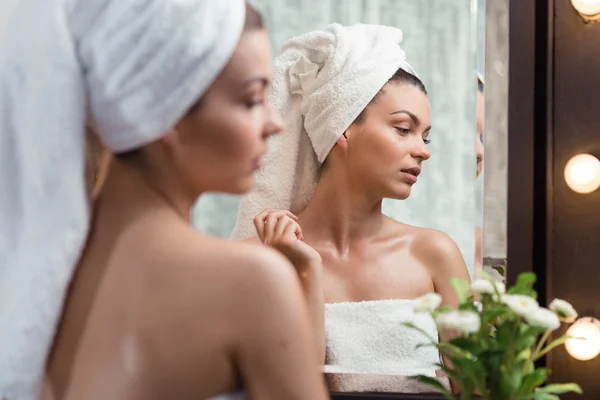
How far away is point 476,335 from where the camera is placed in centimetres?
86

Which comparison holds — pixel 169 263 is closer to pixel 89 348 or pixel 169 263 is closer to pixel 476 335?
pixel 89 348

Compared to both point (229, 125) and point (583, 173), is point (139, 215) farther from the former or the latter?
point (583, 173)

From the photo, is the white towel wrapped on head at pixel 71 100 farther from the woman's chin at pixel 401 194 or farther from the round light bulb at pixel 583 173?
the round light bulb at pixel 583 173

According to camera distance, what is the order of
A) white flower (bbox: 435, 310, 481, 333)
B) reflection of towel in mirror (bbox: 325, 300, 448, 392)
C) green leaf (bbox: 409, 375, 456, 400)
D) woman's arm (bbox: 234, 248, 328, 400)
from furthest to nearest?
reflection of towel in mirror (bbox: 325, 300, 448, 392)
green leaf (bbox: 409, 375, 456, 400)
white flower (bbox: 435, 310, 481, 333)
woman's arm (bbox: 234, 248, 328, 400)

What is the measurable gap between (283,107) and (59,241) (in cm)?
58

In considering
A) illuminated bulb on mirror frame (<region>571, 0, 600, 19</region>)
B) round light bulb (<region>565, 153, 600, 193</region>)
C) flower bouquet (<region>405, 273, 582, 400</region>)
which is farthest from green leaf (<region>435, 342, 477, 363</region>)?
illuminated bulb on mirror frame (<region>571, 0, 600, 19</region>)

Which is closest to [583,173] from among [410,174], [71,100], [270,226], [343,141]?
[410,174]

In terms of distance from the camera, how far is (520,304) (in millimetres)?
840

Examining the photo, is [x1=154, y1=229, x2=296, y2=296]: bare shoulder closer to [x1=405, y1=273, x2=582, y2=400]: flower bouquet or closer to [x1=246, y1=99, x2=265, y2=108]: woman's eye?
[x1=246, y1=99, x2=265, y2=108]: woman's eye

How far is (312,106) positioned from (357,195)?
0.15 metres

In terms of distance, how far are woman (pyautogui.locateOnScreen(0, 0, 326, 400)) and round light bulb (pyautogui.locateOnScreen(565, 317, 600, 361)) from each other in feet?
2.18

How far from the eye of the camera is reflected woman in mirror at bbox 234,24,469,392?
1037mm

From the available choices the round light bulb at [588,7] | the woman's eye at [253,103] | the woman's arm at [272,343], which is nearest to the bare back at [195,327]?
the woman's arm at [272,343]

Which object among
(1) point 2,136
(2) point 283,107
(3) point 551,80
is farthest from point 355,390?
(1) point 2,136
